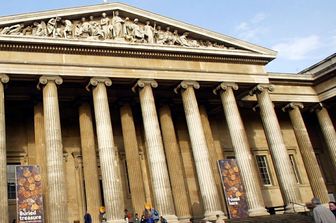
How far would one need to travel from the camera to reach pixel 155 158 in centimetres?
2166

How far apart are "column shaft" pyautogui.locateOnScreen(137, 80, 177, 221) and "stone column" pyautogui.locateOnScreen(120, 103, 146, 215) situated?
171 cm

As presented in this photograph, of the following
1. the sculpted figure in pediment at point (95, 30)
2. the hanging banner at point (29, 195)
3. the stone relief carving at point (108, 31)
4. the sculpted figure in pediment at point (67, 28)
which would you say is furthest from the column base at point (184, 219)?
the sculpted figure in pediment at point (67, 28)

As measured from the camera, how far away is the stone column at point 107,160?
774 inches

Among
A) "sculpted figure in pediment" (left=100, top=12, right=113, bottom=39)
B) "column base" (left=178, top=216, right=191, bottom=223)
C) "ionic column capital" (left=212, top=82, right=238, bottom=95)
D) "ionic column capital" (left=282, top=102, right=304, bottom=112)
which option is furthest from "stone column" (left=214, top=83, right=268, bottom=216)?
"sculpted figure in pediment" (left=100, top=12, right=113, bottom=39)

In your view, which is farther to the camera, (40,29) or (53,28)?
(53,28)

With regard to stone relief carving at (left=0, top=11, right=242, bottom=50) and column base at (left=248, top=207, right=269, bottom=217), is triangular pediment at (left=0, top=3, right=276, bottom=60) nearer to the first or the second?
stone relief carving at (left=0, top=11, right=242, bottom=50)

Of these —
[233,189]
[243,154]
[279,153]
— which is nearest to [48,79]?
[233,189]

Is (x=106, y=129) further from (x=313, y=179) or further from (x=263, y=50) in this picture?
(x=313, y=179)

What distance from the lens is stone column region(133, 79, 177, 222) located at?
822 inches

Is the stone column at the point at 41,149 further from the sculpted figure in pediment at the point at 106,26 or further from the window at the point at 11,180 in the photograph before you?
the sculpted figure in pediment at the point at 106,26

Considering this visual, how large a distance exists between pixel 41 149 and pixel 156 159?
6359mm

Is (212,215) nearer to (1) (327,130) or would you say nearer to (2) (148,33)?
(2) (148,33)

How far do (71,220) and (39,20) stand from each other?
1132cm

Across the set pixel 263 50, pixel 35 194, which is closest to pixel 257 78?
pixel 263 50
